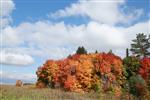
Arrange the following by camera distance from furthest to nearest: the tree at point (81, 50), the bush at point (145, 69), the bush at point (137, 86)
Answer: the tree at point (81, 50)
the bush at point (145, 69)
the bush at point (137, 86)

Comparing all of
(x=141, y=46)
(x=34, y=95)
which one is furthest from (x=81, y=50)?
(x=34, y=95)

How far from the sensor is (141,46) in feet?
361

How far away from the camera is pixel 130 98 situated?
131 ft

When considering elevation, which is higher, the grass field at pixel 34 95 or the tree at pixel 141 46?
the tree at pixel 141 46

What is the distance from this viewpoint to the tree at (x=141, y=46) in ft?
356

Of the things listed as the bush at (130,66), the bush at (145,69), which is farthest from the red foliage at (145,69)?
the bush at (130,66)

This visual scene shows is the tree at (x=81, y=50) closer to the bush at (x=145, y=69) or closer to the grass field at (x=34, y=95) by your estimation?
the bush at (x=145, y=69)

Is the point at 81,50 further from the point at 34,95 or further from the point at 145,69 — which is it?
the point at 34,95

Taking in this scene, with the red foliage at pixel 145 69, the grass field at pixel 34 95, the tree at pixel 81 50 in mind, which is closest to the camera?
the grass field at pixel 34 95

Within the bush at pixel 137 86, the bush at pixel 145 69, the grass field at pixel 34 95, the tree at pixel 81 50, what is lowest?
the grass field at pixel 34 95

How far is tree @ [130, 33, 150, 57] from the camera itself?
10862cm

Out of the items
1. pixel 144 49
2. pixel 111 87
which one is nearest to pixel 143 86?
pixel 111 87

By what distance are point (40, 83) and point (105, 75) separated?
14.3m

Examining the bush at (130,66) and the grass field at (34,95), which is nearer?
the grass field at (34,95)
